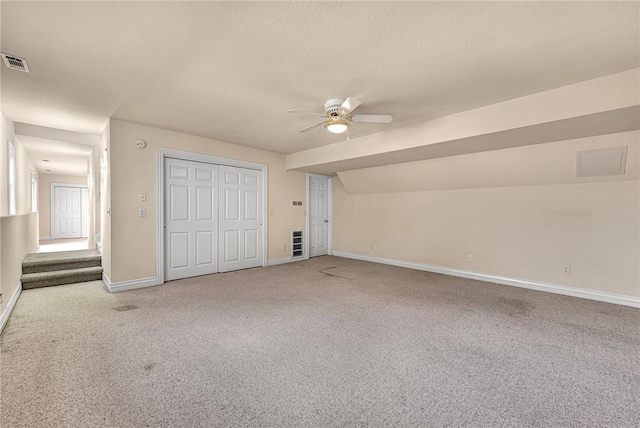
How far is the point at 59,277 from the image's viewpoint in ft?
13.6

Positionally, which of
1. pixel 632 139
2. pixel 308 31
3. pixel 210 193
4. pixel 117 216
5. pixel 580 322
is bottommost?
pixel 580 322

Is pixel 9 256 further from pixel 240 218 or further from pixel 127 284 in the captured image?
pixel 240 218

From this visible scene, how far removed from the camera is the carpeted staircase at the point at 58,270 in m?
4.01

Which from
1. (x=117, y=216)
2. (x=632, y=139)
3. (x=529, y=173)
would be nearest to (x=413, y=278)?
(x=529, y=173)

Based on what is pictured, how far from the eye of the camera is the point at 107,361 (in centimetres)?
213

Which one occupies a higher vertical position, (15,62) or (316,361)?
(15,62)

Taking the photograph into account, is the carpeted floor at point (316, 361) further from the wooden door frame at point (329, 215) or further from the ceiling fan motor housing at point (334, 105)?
the wooden door frame at point (329, 215)

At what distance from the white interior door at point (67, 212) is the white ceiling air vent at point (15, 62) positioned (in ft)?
31.4

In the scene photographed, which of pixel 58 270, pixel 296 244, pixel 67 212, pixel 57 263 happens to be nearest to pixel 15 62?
pixel 57 263

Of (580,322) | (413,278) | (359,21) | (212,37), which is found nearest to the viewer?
(359,21)

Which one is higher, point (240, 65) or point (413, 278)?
point (240, 65)

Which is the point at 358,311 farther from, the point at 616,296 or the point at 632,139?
the point at 632,139

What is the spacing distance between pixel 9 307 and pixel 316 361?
3.50 meters

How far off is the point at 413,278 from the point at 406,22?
398 centimetres
